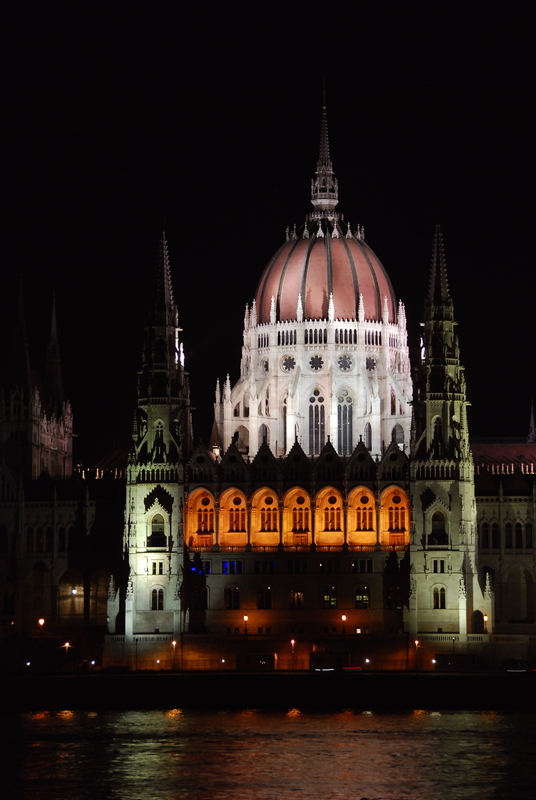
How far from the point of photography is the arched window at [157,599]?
179375 mm

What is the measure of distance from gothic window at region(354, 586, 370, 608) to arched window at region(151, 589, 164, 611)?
14.3 m

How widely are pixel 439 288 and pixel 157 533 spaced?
1116 inches

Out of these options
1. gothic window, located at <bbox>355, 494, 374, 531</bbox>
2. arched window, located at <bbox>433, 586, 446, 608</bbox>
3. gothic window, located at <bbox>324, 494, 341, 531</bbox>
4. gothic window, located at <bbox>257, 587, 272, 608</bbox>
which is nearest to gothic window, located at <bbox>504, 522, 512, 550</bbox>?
gothic window, located at <bbox>355, 494, 374, 531</bbox>

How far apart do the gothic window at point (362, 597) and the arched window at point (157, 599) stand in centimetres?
1433

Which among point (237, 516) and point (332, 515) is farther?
point (237, 516)

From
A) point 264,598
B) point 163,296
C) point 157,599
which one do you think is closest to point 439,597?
point 264,598

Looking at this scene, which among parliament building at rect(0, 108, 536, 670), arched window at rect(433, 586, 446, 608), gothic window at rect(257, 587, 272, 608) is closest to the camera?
parliament building at rect(0, 108, 536, 670)

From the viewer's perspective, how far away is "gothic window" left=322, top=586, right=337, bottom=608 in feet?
590

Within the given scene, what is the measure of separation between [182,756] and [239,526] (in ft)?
157

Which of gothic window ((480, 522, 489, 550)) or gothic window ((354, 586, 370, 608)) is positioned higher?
gothic window ((480, 522, 489, 550))

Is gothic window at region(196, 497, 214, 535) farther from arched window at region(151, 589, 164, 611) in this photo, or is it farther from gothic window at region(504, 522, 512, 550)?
gothic window at region(504, 522, 512, 550)

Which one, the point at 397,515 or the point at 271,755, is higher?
the point at 397,515

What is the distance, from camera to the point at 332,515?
18238 centimetres

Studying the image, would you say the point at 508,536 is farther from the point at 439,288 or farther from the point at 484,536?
the point at 439,288
